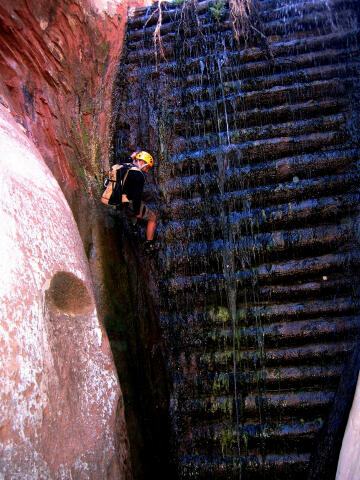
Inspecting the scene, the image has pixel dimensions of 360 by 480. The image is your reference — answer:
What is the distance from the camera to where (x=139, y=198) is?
479cm

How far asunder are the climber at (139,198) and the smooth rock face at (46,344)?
113 centimetres

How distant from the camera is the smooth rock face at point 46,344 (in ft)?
7.73

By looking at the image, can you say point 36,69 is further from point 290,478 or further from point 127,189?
point 290,478

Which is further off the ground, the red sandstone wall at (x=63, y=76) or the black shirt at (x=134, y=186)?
the red sandstone wall at (x=63, y=76)

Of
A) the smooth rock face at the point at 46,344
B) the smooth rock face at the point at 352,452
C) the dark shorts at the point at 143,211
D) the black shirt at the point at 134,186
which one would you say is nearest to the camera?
the smooth rock face at the point at 46,344

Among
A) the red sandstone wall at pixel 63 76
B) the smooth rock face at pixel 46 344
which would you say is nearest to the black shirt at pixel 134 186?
the red sandstone wall at pixel 63 76

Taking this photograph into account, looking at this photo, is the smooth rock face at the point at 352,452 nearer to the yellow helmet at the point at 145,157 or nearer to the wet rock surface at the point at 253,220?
the wet rock surface at the point at 253,220

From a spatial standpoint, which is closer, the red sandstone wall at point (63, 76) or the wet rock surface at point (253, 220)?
the wet rock surface at point (253, 220)

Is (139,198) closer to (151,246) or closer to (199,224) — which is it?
(151,246)

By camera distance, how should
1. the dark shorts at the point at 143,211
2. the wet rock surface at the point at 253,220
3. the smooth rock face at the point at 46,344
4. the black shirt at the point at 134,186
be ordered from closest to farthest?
the smooth rock face at the point at 46,344 → the wet rock surface at the point at 253,220 → the black shirt at the point at 134,186 → the dark shorts at the point at 143,211

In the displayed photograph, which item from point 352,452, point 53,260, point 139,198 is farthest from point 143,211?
point 352,452

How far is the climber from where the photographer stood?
4750 millimetres

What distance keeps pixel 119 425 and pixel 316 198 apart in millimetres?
3111

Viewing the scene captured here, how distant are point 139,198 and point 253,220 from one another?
1.31 meters
